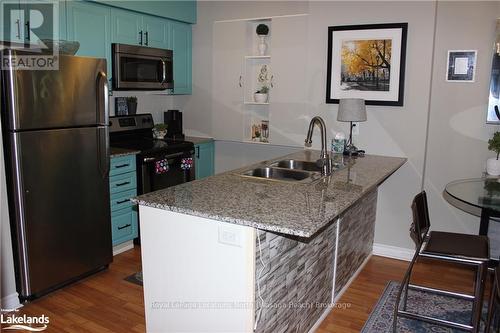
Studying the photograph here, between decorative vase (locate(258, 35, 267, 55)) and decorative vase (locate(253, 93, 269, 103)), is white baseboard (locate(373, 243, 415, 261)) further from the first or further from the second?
decorative vase (locate(258, 35, 267, 55))

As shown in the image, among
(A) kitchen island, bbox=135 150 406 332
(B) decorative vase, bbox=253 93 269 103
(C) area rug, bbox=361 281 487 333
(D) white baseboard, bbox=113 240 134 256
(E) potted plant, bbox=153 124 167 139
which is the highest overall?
(B) decorative vase, bbox=253 93 269 103

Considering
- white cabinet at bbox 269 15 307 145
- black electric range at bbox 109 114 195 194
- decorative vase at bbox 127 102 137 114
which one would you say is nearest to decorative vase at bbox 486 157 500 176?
white cabinet at bbox 269 15 307 145

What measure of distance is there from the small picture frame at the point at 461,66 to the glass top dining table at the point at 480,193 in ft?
2.79

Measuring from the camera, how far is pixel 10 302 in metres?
2.87

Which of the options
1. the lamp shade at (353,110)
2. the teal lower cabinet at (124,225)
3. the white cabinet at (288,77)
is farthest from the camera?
the white cabinet at (288,77)

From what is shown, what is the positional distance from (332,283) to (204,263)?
1.17 metres

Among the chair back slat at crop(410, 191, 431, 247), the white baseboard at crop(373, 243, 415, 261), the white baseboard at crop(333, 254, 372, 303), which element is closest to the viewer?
the chair back slat at crop(410, 191, 431, 247)

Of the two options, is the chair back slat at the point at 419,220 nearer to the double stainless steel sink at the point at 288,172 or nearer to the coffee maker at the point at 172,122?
the double stainless steel sink at the point at 288,172

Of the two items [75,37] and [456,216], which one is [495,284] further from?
A: [75,37]

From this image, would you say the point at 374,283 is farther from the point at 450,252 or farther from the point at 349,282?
the point at 450,252

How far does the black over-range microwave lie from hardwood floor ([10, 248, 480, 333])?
5.35ft

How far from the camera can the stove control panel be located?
4.31 m

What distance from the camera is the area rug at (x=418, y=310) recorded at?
8.96 feet

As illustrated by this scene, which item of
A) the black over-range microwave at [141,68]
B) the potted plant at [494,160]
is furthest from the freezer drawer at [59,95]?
the potted plant at [494,160]
